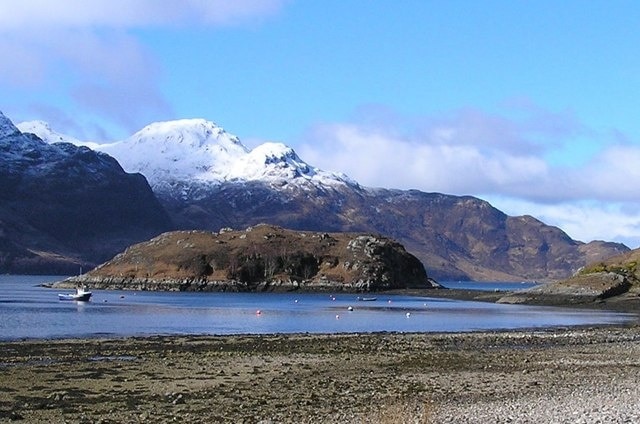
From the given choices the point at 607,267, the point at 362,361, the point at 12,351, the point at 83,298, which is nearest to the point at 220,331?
the point at 12,351

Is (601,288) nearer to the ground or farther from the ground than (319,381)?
farther from the ground

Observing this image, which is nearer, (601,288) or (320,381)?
(320,381)

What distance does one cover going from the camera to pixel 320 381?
118ft

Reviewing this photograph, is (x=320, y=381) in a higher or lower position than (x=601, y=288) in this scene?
lower

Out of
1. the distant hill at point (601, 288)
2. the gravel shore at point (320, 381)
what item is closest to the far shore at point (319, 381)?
the gravel shore at point (320, 381)

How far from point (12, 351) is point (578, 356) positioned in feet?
102

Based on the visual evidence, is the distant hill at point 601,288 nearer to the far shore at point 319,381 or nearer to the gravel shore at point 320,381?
the far shore at point 319,381

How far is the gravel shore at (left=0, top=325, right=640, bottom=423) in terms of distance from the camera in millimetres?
27031

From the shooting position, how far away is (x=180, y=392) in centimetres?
3256

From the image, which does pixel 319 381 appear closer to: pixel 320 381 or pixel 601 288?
pixel 320 381

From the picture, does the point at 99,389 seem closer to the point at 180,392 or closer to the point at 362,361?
the point at 180,392

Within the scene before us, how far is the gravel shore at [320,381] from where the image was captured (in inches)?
1064

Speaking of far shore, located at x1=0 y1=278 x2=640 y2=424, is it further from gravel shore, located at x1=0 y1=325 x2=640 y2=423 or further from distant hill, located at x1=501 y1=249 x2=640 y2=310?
distant hill, located at x1=501 y1=249 x2=640 y2=310

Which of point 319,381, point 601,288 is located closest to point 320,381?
point 319,381
